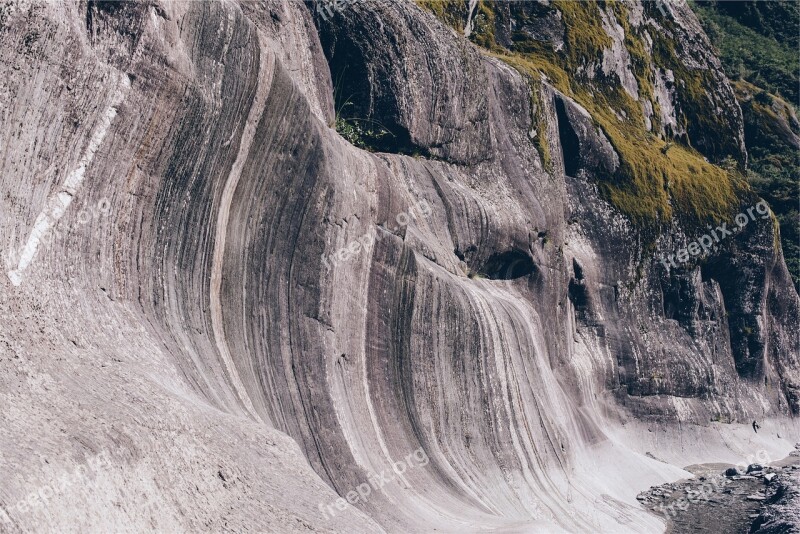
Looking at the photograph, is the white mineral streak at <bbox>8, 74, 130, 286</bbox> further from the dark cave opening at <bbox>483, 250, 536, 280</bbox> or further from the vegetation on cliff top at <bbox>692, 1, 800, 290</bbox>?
the vegetation on cliff top at <bbox>692, 1, 800, 290</bbox>

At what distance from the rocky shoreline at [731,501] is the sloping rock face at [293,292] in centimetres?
121

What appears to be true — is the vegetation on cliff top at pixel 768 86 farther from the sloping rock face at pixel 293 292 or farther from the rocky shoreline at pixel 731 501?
the sloping rock face at pixel 293 292

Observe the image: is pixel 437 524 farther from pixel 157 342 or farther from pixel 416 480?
pixel 157 342

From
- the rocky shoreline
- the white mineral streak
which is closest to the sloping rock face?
the white mineral streak

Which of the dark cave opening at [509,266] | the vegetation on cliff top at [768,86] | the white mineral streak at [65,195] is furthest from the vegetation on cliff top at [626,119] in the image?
the white mineral streak at [65,195]

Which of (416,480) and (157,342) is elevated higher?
(157,342)

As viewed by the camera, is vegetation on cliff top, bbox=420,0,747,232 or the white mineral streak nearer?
the white mineral streak

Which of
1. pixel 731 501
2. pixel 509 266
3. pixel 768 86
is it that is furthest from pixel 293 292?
pixel 768 86

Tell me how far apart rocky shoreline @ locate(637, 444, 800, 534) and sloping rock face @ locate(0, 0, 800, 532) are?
1206mm

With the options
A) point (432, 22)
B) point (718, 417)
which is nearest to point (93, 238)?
point (432, 22)

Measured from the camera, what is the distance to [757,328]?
4472 centimetres

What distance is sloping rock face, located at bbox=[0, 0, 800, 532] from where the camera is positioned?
14.7 metres

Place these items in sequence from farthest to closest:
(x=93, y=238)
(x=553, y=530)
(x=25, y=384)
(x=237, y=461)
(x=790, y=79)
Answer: (x=790, y=79)
(x=553, y=530)
(x=93, y=238)
(x=237, y=461)
(x=25, y=384)

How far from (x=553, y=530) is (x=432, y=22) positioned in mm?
17922
